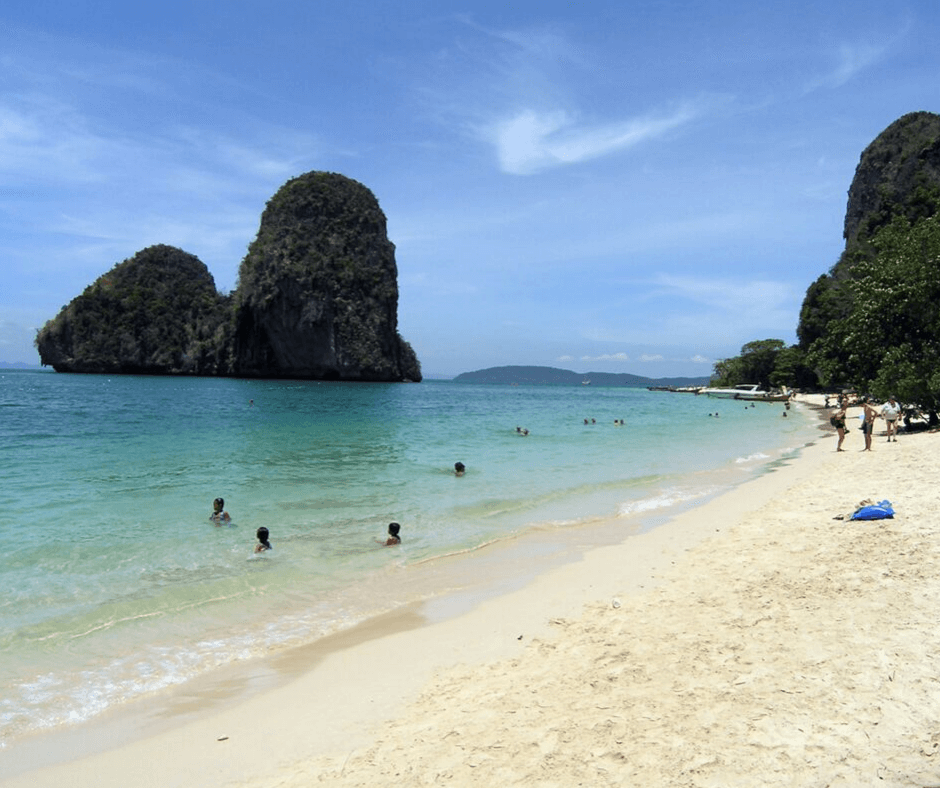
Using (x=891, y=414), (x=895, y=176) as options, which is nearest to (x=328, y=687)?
(x=891, y=414)

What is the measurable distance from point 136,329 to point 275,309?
3619cm

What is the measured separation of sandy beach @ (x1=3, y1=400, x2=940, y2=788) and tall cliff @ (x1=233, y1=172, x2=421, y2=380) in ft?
326

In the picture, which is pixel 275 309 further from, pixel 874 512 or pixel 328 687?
pixel 328 687

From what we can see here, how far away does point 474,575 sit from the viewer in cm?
909

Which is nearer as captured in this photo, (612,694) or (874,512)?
(612,694)

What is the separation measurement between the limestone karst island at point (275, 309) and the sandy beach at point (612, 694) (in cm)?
9947

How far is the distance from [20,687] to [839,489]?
14.5 m

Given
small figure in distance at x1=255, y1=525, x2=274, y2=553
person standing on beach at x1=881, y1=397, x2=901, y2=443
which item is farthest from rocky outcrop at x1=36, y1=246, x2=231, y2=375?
small figure in distance at x1=255, y1=525, x2=274, y2=553

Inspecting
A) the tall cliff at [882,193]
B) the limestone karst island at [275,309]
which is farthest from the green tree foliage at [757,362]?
the limestone karst island at [275,309]

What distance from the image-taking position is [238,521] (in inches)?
487

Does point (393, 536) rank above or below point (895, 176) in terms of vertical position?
below

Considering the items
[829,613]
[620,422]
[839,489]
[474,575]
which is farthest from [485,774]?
[620,422]

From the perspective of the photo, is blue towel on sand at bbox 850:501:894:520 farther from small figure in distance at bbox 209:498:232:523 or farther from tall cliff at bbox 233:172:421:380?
tall cliff at bbox 233:172:421:380

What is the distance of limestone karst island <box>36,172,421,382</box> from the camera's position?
103 meters
